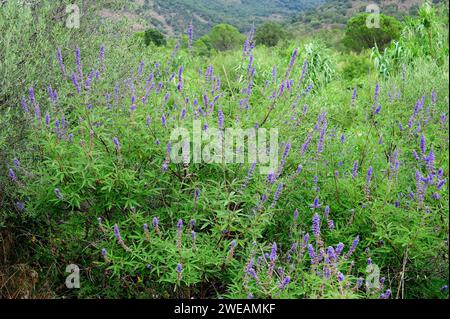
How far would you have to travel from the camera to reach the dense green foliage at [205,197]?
352 centimetres

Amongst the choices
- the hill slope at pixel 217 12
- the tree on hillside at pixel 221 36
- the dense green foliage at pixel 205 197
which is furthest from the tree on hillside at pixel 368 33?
the dense green foliage at pixel 205 197

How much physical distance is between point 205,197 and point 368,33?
30248mm

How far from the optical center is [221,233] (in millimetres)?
3623

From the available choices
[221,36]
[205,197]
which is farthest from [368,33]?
[205,197]

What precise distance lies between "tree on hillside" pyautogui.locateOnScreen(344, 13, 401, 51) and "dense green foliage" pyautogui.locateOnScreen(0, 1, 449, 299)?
26529 mm

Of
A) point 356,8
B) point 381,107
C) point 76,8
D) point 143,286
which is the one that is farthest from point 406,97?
point 356,8

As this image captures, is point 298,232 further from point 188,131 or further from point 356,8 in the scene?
point 356,8

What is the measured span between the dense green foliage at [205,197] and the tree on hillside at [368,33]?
26.5 metres

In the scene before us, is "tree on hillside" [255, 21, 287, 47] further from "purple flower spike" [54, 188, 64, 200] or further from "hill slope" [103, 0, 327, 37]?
"purple flower spike" [54, 188, 64, 200]

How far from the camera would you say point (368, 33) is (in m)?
31.5

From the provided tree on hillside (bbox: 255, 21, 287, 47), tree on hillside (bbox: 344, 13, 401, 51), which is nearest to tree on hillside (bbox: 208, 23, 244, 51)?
tree on hillside (bbox: 255, 21, 287, 47)

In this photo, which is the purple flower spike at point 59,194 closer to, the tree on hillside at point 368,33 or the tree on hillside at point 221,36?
the tree on hillside at point 368,33

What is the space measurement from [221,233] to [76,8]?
3481 millimetres

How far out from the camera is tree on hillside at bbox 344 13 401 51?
30.1 m
